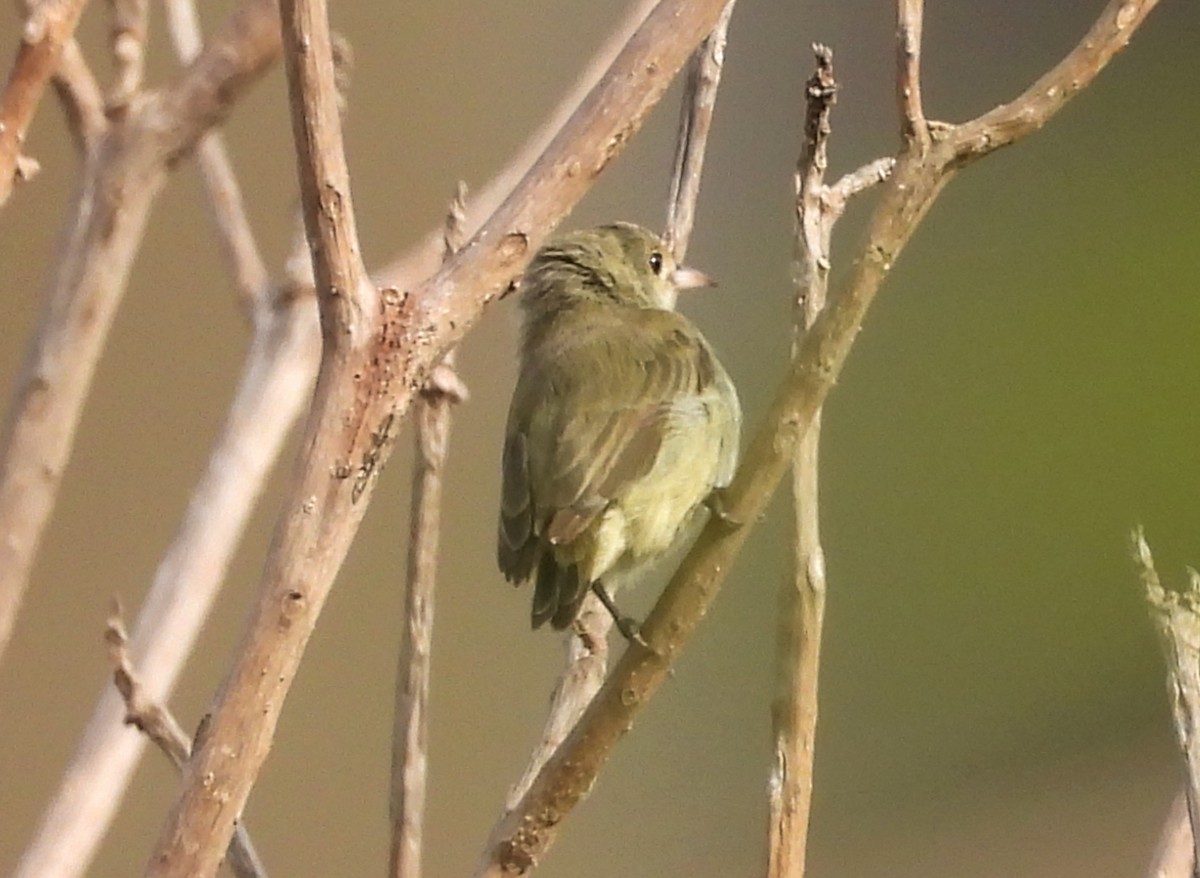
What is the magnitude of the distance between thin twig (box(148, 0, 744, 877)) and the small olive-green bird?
0.34 meters

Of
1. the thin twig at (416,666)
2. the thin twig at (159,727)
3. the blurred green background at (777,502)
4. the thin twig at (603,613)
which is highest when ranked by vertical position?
the blurred green background at (777,502)

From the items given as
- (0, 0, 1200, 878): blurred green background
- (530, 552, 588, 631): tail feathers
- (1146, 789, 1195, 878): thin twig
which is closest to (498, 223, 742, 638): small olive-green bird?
(530, 552, 588, 631): tail feathers

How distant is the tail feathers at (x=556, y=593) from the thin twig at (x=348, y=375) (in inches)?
14.4

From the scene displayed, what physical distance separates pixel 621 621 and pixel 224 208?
894 mm

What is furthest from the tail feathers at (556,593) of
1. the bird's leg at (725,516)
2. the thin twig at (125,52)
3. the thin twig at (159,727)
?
the thin twig at (125,52)

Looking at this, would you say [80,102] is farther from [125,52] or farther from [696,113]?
[696,113]

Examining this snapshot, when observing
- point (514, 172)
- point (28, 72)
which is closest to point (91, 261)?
point (28, 72)

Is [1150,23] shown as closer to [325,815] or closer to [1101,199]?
[1101,199]

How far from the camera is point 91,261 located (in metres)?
1.46

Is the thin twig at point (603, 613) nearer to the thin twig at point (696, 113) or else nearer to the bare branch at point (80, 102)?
the thin twig at point (696, 113)

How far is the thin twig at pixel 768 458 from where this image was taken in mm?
1069

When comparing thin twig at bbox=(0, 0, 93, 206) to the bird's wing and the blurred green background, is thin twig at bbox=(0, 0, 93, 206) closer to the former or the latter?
the bird's wing

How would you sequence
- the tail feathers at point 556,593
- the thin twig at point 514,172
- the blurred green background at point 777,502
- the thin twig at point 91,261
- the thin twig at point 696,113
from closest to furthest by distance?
the tail feathers at point 556,593
the thin twig at point 91,261
the thin twig at point 696,113
the thin twig at point 514,172
the blurred green background at point 777,502

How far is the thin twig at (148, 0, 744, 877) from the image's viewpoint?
876 mm
